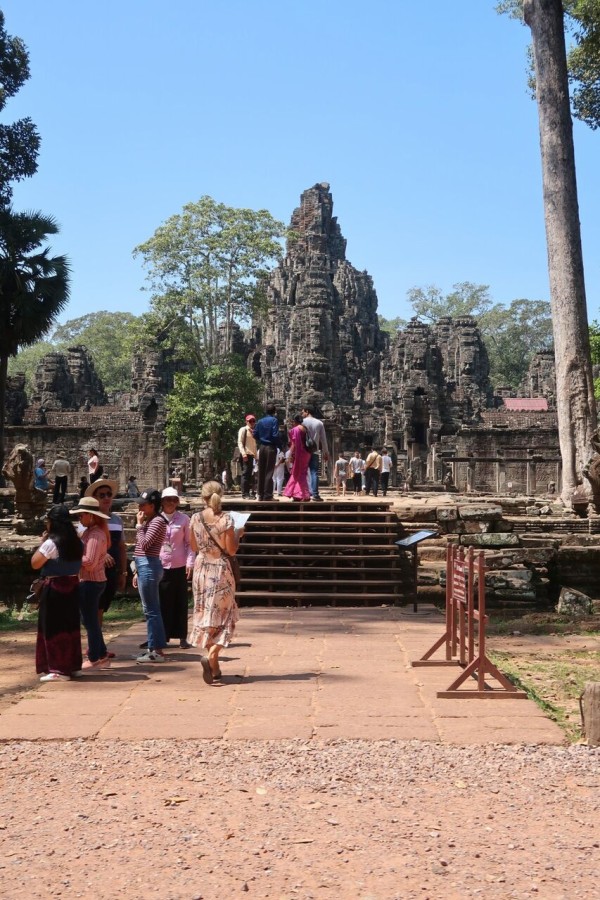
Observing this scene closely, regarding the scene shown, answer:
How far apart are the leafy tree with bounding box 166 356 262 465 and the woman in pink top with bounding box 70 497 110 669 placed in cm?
2327

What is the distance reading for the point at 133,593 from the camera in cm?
1146

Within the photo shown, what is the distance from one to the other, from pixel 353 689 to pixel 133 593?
593 centimetres

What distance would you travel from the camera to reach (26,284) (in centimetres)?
2152

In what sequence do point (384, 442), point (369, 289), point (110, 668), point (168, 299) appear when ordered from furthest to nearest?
1. point (369, 289)
2. point (384, 442)
3. point (168, 299)
4. point (110, 668)

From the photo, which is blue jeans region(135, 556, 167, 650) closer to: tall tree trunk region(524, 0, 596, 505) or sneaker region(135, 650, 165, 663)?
sneaker region(135, 650, 165, 663)

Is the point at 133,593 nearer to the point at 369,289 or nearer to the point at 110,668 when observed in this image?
the point at 110,668

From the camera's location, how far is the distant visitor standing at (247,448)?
1364 cm

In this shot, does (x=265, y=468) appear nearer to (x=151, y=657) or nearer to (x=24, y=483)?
(x=151, y=657)

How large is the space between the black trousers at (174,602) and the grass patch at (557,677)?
2509 millimetres

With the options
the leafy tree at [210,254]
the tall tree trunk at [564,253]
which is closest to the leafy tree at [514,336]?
the leafy tree at [210,254]

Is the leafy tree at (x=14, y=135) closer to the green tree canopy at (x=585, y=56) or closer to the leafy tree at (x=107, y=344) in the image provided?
the green tree canopy at (x=585, y=56)

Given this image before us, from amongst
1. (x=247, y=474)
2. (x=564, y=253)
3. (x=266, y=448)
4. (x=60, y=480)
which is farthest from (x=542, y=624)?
(x=60, y=480)

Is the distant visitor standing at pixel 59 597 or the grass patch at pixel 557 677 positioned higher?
the distant visitor standing at pixel 59 597

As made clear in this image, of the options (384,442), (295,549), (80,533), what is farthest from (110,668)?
(384,442)
